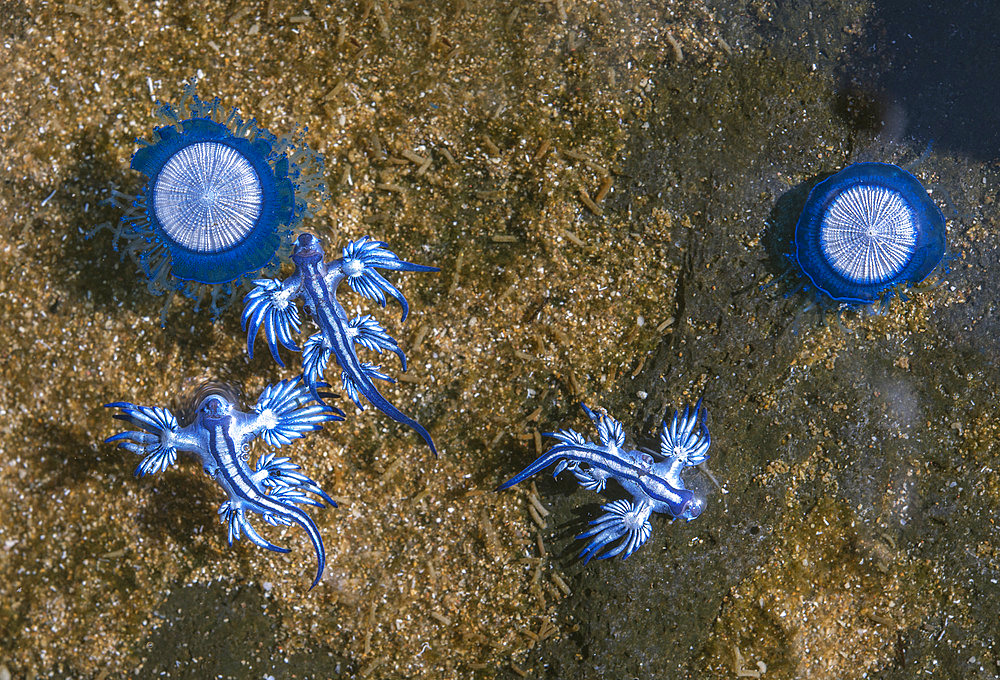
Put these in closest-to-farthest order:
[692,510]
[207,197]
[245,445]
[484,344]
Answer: [207,197] → [245,445] → [692,510] → [484,344]

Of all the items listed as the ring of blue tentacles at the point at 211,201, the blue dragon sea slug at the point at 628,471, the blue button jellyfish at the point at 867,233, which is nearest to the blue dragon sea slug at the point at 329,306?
the ring of blue tentacles at the point at 211,201

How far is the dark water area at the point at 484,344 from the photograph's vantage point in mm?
4625

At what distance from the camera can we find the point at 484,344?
470cm

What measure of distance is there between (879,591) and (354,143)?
5.01m

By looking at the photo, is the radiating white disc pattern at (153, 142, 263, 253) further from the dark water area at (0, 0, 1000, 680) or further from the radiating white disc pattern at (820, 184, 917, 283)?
the radiating white disc pattern at (820, 184, 917, 283)

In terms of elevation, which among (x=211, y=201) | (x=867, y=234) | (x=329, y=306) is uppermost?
(x=867, y=234)

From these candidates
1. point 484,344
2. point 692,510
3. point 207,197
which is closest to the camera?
point 207,197

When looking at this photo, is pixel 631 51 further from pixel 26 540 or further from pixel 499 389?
pixel 26 540

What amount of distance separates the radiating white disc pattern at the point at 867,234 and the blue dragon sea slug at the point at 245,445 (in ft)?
11.6

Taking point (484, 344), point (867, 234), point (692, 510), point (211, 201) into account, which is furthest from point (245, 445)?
point (867, 234)

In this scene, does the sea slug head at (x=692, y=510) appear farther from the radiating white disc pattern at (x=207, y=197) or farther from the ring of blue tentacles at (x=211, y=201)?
the radiating white disc pattern at (x=207, y=197)

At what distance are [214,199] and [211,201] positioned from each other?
20 mm

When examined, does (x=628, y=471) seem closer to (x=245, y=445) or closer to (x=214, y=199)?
(x=245, y=445)

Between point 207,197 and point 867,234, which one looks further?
point 867,234
